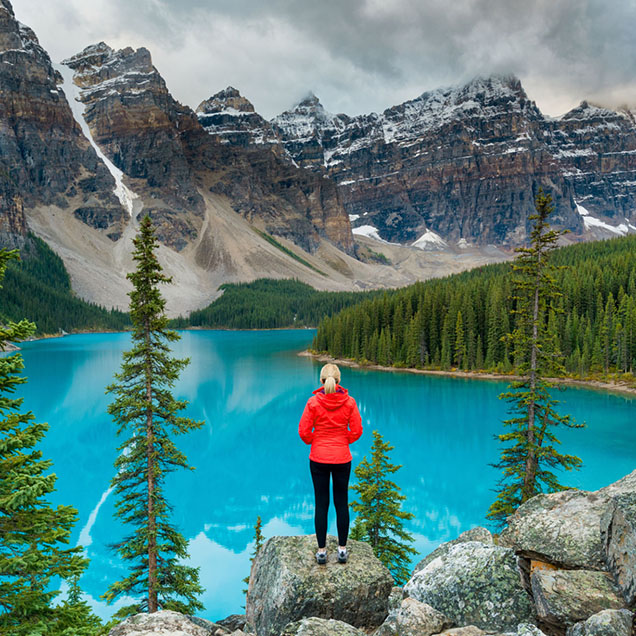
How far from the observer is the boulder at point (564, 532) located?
261 inches

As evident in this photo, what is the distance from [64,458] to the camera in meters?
36.1

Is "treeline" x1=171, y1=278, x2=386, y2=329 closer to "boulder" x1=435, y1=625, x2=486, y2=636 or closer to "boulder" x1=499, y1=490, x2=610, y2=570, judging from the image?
"boulder" x1=499, y1=490, x2=610, y2=570

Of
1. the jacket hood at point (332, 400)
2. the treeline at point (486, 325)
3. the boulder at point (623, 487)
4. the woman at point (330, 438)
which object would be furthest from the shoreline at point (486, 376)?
the jacket hood at point (332, 400)

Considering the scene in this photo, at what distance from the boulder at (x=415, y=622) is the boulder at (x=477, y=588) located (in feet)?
1.06

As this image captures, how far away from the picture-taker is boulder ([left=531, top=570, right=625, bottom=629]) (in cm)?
545

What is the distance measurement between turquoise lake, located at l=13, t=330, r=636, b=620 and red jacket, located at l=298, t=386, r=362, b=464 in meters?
14.2

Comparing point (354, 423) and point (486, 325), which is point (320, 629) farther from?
point (486, 325)

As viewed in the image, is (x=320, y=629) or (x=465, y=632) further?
(x=320, y=629)

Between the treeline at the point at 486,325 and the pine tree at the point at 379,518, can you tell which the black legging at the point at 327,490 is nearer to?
the pine tree at the point at 379,518

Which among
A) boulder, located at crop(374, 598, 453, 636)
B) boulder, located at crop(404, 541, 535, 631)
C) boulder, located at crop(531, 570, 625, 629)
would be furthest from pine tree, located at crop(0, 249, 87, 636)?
boulder, located at crop(531, 570, 625, 629)

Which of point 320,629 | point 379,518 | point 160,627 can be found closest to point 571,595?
point 320,629

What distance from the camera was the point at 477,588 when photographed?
6355 mm

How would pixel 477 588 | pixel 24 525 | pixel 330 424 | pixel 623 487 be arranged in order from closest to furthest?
pixel 477 588 < pixel 330 424 < pixel 24 525 < pixel 623 487

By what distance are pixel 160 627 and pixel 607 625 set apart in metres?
5.56
